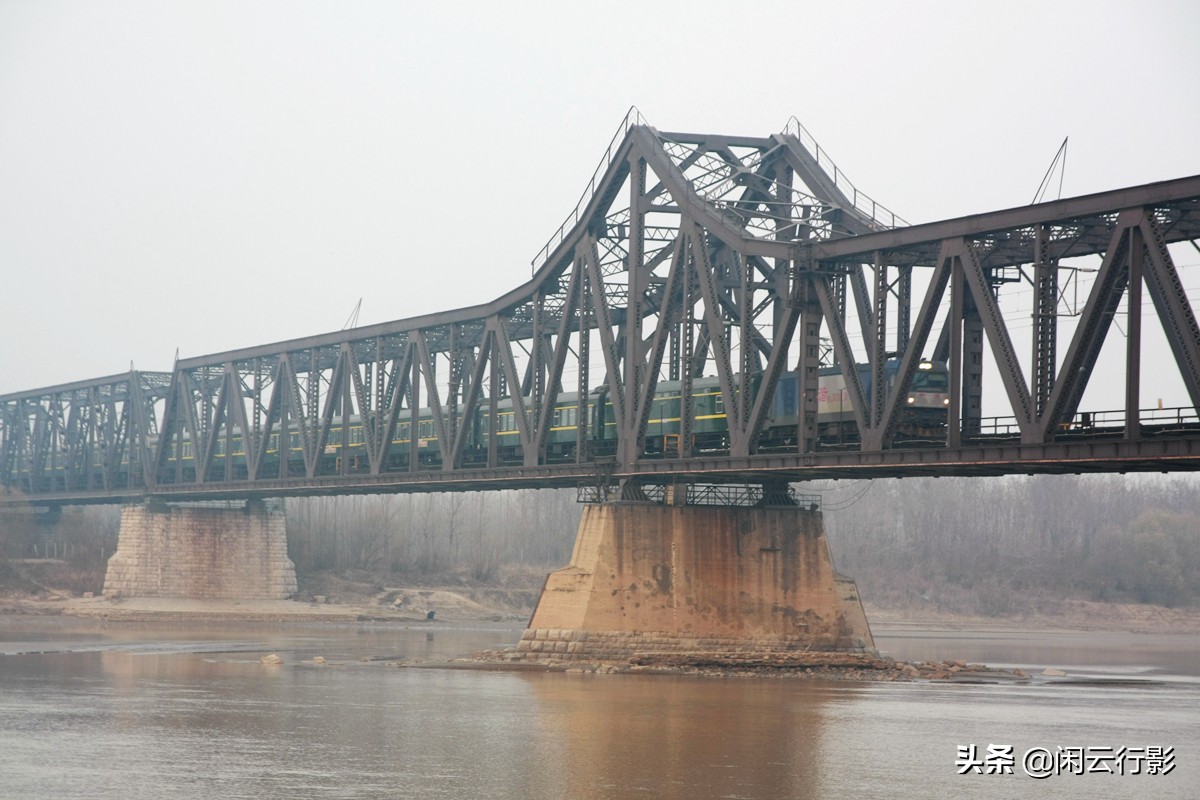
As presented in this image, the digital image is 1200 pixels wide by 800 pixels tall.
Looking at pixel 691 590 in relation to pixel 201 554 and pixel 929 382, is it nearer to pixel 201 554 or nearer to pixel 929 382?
pixel 929 382

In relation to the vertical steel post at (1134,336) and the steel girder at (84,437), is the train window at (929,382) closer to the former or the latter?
the vertical steel post at (1134,336)

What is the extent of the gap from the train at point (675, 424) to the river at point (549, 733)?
33.2 feet

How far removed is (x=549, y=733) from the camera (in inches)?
1683

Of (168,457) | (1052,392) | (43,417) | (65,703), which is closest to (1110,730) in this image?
(1052,392)

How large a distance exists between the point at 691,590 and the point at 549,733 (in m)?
23.7

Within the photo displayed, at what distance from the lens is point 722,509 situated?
6712cm

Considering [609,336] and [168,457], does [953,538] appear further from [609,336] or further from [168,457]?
[609,336]

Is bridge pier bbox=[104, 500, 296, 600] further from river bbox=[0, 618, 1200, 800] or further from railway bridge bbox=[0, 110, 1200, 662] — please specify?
river bbox=[0, 618, 1200, 800]

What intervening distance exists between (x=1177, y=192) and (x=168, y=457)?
322ft

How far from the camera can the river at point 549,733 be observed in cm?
3438

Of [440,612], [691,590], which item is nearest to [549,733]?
[691,590]

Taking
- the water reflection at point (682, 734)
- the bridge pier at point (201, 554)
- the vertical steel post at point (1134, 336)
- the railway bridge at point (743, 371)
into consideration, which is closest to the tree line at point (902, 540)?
the bridge pier at point (201, 554)

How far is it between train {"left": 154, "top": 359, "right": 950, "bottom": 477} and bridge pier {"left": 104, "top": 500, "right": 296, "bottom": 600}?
22.7m

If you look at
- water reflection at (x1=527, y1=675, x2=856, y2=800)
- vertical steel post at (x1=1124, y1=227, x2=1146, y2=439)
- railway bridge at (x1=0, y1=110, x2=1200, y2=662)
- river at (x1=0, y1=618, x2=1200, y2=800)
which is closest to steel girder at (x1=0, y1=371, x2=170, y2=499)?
railway bridge at (x1=0, y1=110, x2=1200, y2=662)
